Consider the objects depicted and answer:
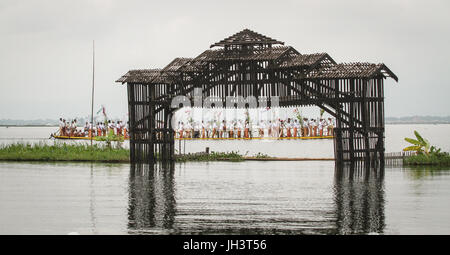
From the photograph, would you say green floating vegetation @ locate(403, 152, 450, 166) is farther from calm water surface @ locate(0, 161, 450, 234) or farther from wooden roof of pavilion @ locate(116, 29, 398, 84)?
wooden roof of pavilion @ locate(116, 29, 398, 84)

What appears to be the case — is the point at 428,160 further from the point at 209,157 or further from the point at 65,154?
the point at 65,154

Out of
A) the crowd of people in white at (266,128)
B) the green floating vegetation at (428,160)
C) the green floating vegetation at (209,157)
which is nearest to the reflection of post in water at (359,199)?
the green floating vegetation at (428,160)

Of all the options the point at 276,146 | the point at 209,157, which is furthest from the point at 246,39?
the point at 276,146

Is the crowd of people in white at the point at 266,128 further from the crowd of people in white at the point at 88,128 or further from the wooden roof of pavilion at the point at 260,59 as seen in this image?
the wooden roof of pavilion at the point at 260,59

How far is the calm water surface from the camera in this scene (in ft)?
57.9

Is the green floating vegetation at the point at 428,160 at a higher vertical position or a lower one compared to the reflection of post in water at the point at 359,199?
higher

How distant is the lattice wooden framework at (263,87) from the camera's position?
34.5m

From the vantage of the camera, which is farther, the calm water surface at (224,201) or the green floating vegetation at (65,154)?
the green floating vegetation at (65,154)

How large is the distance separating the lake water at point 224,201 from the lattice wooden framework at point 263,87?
239 centimetres

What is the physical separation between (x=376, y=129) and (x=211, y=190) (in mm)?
12219

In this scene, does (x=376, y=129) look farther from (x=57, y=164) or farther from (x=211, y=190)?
(x=57, y=164)

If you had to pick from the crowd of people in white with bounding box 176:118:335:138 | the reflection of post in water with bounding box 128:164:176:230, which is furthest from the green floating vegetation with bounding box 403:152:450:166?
the crowd of people in white with bounding box 176:118:335:138
